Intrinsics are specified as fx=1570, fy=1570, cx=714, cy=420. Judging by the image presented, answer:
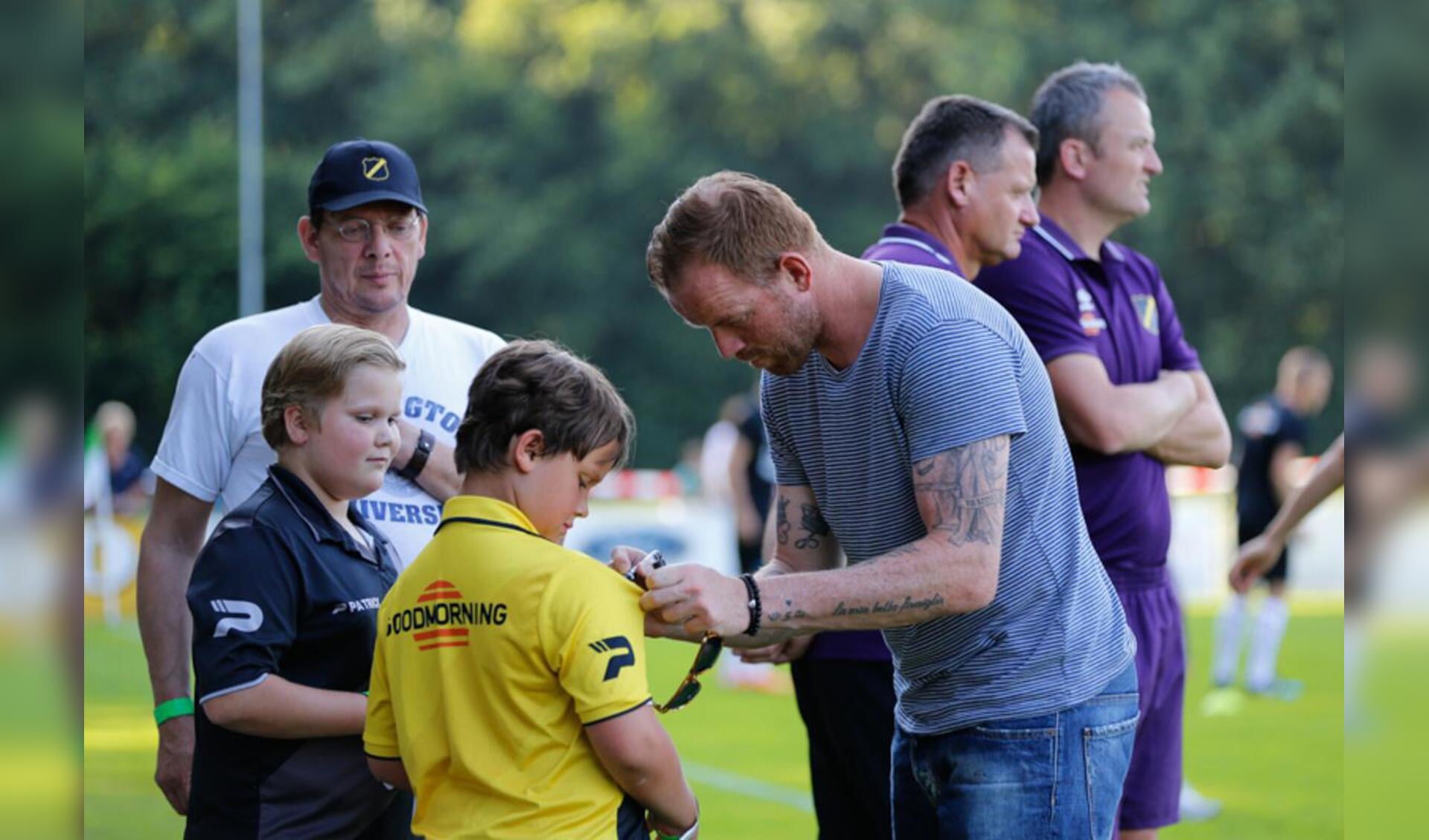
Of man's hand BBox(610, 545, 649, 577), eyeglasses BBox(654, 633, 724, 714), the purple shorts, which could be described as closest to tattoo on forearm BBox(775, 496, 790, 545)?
eyeglasses BBox(654, 633, 724, 714)

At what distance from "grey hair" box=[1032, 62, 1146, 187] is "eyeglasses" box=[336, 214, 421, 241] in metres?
1.99

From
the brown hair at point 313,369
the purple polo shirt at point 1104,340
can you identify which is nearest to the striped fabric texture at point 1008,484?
the brown hair at point 313,369

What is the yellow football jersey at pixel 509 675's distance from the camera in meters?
2.55

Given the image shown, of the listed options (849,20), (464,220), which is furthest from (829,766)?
(849,20)

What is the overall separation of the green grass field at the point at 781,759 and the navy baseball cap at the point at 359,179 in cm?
274

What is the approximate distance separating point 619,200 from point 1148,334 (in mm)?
35677

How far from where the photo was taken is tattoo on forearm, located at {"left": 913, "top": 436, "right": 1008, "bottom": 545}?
274cm

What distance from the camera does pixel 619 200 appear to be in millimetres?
39656

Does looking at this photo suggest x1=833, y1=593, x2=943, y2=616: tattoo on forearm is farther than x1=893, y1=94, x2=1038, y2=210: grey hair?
No

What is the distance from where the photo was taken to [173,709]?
12.2 ft

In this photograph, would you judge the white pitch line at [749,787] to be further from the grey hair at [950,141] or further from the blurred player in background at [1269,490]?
the blurred player in background at [1269,490]

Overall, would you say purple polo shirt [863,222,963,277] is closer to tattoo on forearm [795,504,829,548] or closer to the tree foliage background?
tattoo on forearm [795,504,829,548]

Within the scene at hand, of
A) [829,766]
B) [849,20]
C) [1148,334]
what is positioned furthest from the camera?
[849,20]

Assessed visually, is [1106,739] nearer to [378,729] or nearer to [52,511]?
[378,729]
